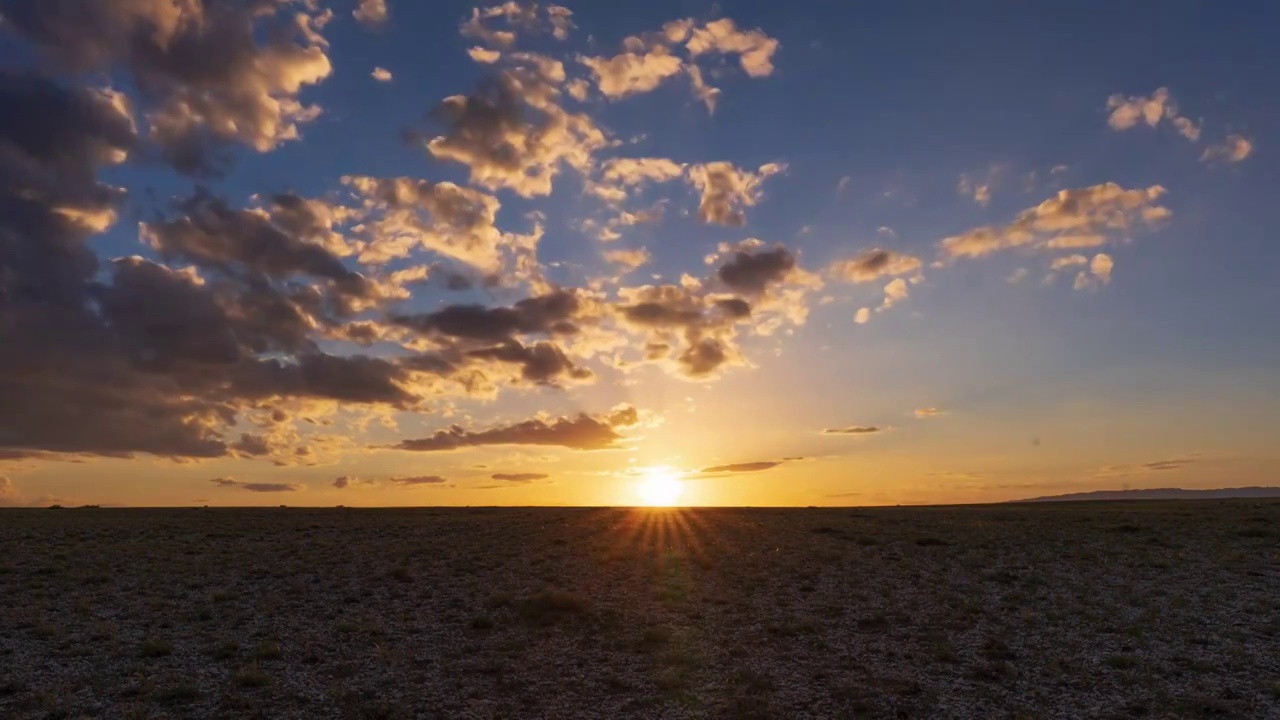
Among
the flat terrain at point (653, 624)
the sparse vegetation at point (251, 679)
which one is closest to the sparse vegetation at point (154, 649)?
the flat terrain at point (653, 624)

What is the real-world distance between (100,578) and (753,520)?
3696cm

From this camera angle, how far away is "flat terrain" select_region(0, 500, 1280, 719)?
64.5 feet

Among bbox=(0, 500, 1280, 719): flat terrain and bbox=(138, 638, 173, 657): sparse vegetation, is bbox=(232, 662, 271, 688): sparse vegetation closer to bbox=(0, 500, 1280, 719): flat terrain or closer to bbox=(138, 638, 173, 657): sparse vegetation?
bbox=(0, 500, 1280, 719): flat terrain

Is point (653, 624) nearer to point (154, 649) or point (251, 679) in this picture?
point (251, 679)

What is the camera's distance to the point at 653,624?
2655 cm

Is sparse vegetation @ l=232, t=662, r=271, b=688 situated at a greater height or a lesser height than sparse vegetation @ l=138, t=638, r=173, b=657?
lesser

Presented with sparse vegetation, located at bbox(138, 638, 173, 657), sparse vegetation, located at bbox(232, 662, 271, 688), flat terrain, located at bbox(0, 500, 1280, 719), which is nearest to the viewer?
flat terrain, located at bbox(0, 500, 1280, 719)

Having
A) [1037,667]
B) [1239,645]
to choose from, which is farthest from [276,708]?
[1239,645]

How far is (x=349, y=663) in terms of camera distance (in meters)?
22.7

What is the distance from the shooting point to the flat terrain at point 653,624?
1967cm

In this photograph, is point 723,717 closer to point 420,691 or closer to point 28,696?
point 420,691

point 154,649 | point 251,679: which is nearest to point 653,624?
point 251,679

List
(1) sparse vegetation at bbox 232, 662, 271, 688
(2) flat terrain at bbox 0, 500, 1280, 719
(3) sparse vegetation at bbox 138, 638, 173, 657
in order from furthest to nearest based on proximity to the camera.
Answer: (3) sparse vegetation at bbox 138, 638, 173, 657 < (1) sparse vegetation at bbox 232, 662, 271, 688 < (2) flat terrain at bbox 0, 500, 1280, 719

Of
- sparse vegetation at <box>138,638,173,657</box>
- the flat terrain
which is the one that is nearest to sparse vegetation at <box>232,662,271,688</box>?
the flat terrain
